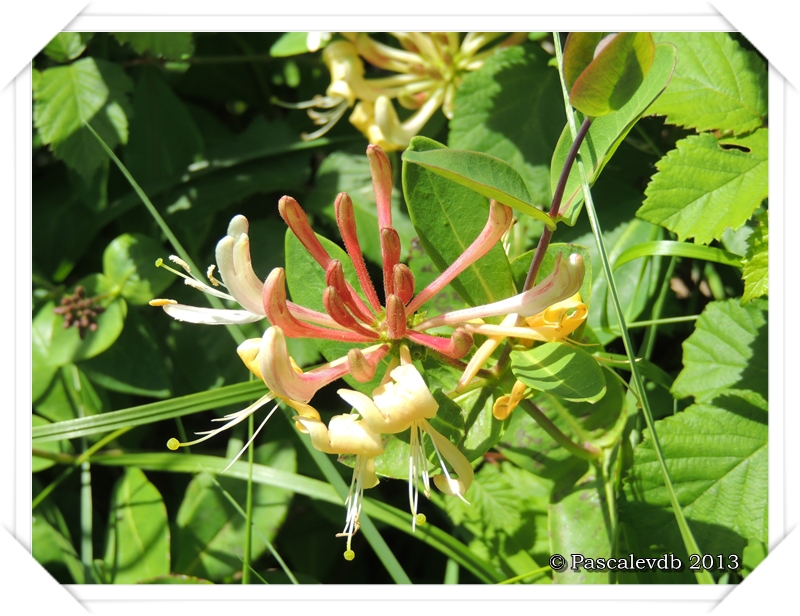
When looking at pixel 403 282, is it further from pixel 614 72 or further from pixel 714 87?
pixel 714 87

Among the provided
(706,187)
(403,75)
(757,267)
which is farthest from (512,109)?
(757,267)

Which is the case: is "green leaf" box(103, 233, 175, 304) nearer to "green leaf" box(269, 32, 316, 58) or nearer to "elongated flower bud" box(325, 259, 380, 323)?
"green leaf" box(269, 32, 316, 58)

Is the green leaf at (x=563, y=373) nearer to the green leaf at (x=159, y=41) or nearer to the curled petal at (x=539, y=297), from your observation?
the curled petal at (x=539, y=297)

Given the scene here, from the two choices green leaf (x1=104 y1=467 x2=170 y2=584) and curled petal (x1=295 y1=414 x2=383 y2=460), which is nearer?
curled petal (x1=295 y1=414 x2=383 y2=460)

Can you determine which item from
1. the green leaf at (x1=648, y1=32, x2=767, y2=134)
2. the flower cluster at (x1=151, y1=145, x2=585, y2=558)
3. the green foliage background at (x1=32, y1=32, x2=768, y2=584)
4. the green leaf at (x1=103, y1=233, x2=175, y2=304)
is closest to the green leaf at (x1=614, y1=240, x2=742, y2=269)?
the green foliage background at (x1=32, y1=32, x2=768, y2=584)

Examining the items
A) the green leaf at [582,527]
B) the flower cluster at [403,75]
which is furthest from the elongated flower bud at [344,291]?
the flower cluster at [403,75]
